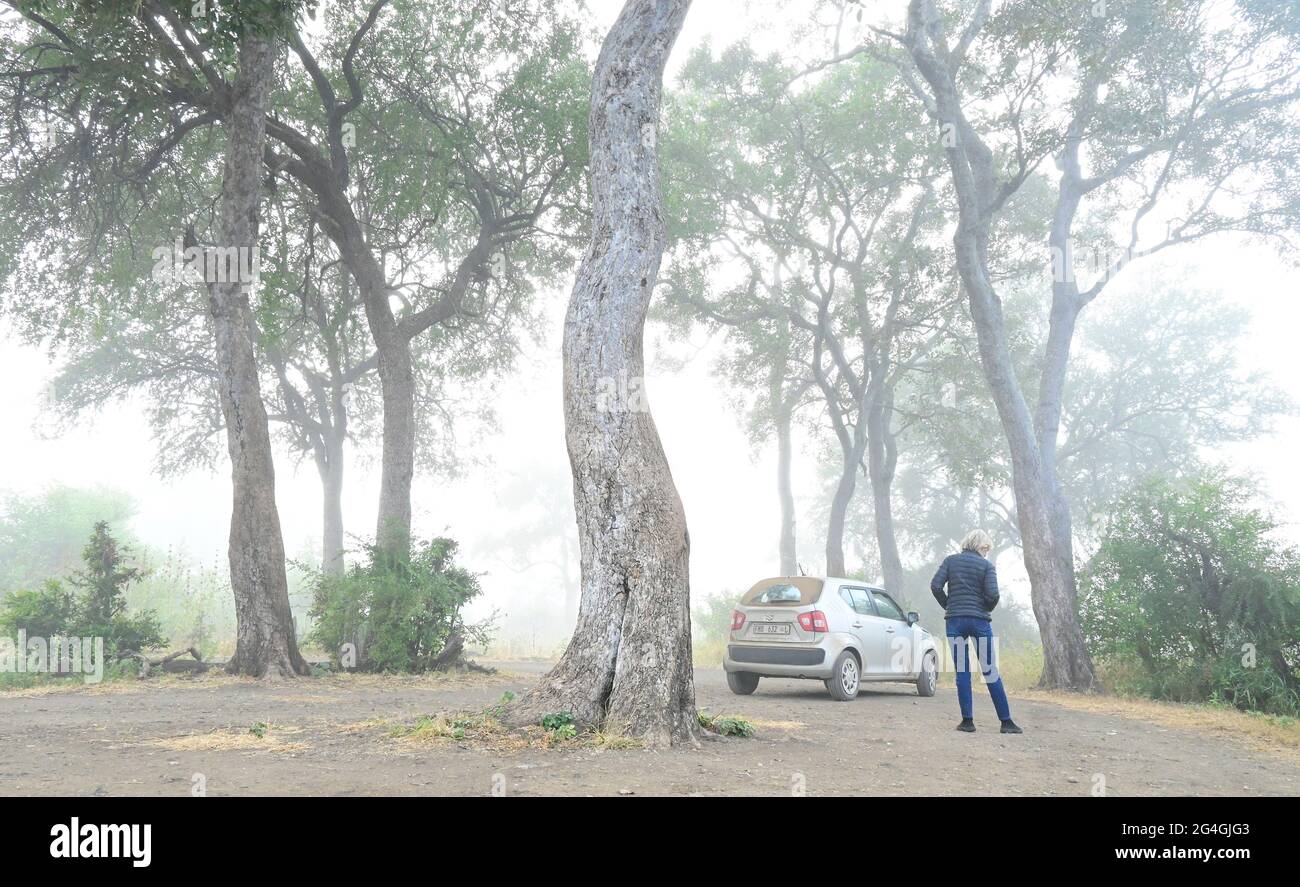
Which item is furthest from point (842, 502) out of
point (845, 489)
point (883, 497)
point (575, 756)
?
point (575, 756)

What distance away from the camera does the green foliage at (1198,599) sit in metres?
11.7

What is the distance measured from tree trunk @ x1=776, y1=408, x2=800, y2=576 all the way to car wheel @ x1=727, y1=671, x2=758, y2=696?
14.7 m

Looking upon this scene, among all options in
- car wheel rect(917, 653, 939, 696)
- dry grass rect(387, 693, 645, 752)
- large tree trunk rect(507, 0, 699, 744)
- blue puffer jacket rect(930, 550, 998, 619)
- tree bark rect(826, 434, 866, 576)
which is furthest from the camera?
tree bark rect(826, 434, 866, 576)

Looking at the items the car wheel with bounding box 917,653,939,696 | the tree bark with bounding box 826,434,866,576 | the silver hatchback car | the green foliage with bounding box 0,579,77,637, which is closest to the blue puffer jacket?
the silver hatchback car

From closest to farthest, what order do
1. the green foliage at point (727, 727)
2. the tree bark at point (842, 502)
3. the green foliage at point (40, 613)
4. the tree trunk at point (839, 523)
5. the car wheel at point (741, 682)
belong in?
the green foliage at point (727, 727) → the car wheel at point (741, 682) → the green foliage at point (40, 613) → the tree trunk at point (839, 523) → the tree bark at point (842, 502)

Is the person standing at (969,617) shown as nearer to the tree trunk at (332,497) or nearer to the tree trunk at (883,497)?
the tree trunk at (883,497)

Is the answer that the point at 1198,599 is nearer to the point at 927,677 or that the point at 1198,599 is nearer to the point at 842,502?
the point at 927,677

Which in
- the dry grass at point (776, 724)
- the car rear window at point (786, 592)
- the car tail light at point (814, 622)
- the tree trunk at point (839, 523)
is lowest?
the dry grass at point (776, 724)

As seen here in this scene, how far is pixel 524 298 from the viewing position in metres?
22.5

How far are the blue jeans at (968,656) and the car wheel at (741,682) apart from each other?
4.29 m

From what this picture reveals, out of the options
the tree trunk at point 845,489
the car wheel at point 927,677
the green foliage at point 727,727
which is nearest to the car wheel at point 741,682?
the car wheel at point 927,677

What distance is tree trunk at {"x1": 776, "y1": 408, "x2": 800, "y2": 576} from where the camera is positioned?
2761 centimetres

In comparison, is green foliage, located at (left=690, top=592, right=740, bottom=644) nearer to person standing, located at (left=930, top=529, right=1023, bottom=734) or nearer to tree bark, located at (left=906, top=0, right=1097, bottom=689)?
tree bark, located at (left=906, top=0, right=1097, bottom=689)
